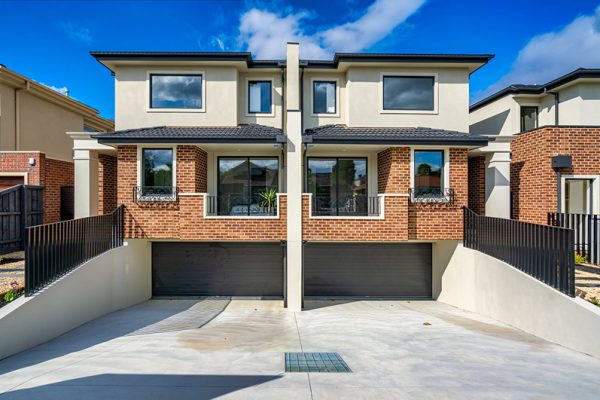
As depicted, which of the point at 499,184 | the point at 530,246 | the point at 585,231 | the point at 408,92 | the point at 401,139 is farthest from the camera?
the point at 408,92

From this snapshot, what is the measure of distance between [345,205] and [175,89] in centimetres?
781

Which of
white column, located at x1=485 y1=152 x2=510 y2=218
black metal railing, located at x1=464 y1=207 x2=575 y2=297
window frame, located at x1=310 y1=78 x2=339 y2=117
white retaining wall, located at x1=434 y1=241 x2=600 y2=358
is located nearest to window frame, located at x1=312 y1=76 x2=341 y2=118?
window frame, located at x1=310 y1=78 x2=339 y2=117

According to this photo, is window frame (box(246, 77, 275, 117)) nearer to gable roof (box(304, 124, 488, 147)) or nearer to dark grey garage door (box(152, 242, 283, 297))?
gable roof (box(304, 124, 488, 147))

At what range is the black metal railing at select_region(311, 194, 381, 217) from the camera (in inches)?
491

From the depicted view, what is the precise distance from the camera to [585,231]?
11359 millimetres

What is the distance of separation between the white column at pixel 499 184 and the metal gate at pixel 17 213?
16844 mm

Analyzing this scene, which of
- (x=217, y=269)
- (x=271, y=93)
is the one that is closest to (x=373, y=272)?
(x=217, y=269)

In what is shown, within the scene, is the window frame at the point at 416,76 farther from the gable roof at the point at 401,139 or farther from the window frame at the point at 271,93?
the window frame at the point at 271,93

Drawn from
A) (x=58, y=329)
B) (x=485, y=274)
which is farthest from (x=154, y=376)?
(x=485, y=274)

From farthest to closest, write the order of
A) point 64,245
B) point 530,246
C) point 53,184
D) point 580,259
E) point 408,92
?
1. point 53,184
2. point 408,92
3. point 580,259
4. point 64,245
5. point 530,246

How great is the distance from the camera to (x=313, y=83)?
1360 cm

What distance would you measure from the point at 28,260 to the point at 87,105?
1448 cm

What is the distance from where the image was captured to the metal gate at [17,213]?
11562mm

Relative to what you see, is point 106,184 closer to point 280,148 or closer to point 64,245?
point 64,245
